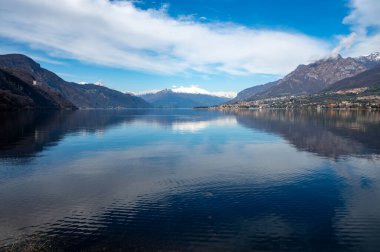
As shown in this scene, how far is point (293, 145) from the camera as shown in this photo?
106 meters

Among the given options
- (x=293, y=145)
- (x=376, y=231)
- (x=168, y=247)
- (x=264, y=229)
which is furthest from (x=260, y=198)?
(x=293, y=145)

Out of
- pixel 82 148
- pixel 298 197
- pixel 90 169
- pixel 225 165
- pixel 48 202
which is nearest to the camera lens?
pixel 48 202

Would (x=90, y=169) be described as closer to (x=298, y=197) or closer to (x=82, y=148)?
(x=82, y=148)

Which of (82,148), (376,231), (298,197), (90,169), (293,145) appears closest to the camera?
(376,231)

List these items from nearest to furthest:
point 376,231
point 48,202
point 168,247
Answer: point 168,247, point 376,231, point 48,202

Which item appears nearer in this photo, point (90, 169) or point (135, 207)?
A: point (135, 207)

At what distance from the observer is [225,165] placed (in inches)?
2785

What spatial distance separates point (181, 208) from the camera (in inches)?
1662

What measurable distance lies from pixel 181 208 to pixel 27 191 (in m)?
24.5

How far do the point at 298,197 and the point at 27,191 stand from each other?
40.6 meters

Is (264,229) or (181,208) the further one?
(181,208)

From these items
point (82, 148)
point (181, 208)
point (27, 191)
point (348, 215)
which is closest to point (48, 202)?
point (27, 191)

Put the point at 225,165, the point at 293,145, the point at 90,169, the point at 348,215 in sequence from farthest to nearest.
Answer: the point at 293,145 → the point at 225,165 → the point at 90,169 → the point at 348,215

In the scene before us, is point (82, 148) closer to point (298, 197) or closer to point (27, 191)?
point (27, 191)
